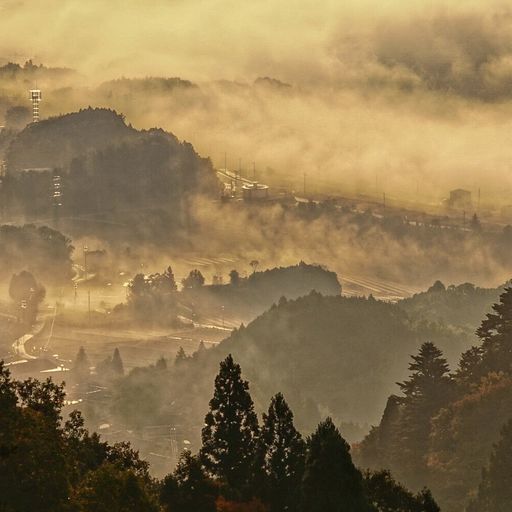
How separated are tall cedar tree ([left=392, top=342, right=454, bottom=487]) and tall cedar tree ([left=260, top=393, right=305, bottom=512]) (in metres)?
48.9

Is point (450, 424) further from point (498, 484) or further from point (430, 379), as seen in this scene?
point (498, 484)

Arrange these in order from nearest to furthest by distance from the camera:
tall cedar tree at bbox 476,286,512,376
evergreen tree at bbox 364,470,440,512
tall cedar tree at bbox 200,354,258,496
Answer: evergreen tree at bbox 364,470,440,512 < tall cedar tree at bbox 200,354,258,496 < tall cedar tree at bbox 476,286,512,376

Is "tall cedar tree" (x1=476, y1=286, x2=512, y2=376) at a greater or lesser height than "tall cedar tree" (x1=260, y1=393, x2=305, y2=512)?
greater

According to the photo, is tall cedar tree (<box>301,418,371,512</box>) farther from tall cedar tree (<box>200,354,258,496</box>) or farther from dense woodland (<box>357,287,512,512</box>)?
dense woodland (<box>357,287,512,512</box>)

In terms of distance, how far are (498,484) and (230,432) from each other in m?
27.1

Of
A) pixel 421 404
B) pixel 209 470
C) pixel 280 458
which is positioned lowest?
pixel 209 470

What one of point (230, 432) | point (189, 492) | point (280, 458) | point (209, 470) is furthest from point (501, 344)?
point (189, 492)

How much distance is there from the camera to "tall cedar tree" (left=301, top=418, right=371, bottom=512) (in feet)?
365

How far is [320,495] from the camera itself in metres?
112

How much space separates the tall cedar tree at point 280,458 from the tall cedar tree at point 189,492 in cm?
369

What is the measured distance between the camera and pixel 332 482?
111812 millimetres

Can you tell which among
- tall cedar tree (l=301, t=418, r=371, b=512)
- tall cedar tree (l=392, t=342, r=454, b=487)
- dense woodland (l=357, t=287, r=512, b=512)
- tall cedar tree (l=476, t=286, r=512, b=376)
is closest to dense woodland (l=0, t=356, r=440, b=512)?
tall cedar tree (l=301, t=418, r=371, b=512)

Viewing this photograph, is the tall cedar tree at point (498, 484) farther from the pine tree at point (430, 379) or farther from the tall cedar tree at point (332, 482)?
the tall cedar tree at point (332, 482)

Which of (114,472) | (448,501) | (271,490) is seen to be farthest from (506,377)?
(114,472)
